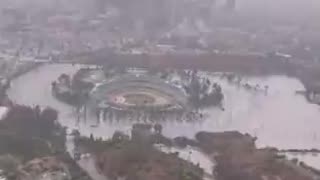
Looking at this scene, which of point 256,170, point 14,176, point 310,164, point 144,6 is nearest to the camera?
point 14,176

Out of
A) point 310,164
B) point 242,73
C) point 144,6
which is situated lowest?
point 310,164

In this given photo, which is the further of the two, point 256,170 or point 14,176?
point 256,170

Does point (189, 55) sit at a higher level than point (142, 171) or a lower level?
higher

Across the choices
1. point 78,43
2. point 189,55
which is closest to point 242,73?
point 189,55

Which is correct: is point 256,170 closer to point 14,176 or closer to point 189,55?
point 14,176

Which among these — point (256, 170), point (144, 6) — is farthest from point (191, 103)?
point (144, 6)

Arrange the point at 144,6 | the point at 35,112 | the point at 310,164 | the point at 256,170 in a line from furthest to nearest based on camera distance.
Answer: the point at 144,6
the point at 35,112
the point at 310,164
the point at 256,170
